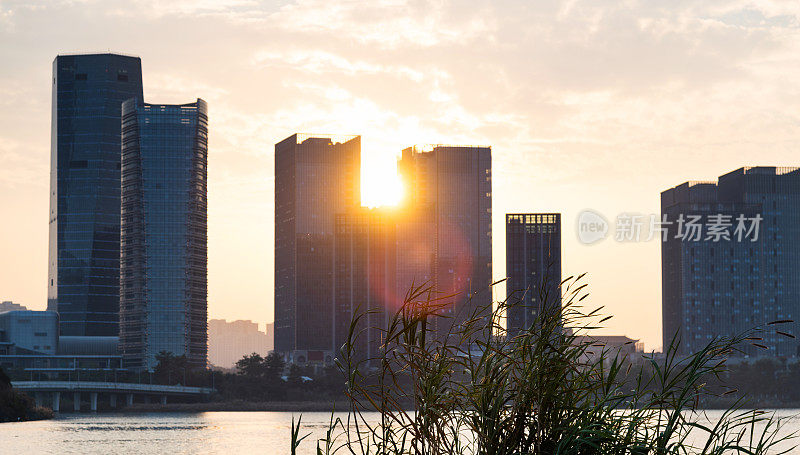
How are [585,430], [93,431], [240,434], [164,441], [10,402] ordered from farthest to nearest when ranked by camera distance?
[10,402], [93,431], [240,434], [164,441], [585,430]

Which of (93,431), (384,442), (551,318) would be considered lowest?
(93,431)

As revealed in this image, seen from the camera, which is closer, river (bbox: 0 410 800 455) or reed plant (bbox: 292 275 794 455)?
reed plant (bbox: 292 275 794 455)

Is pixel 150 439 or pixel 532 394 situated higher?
pixel 532 394

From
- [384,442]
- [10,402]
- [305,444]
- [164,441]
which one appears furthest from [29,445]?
[384,442]

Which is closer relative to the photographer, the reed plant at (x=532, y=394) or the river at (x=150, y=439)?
the reed plant at (x=532, y=394)

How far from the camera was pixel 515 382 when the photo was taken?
46.5ft

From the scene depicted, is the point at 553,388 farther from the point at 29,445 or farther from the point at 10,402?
the point at 10,402

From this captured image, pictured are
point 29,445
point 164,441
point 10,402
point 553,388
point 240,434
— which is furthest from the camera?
point 10,402

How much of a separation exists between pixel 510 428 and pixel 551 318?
1.58m

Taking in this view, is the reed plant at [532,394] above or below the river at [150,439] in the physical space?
above

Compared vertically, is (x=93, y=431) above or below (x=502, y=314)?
below

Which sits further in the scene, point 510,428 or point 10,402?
point 10,402

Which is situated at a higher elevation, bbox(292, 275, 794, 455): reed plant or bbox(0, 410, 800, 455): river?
bbox(292, 275, 794, 455): reed plant

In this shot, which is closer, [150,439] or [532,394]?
[532,394]
